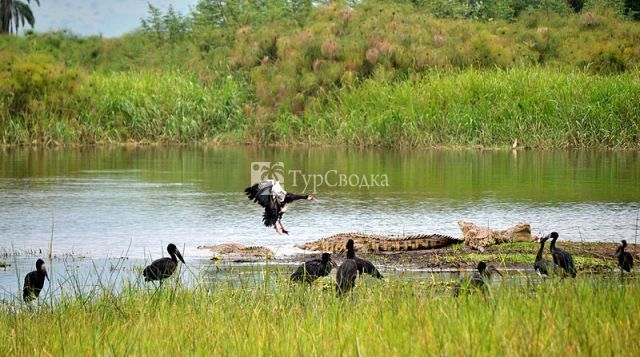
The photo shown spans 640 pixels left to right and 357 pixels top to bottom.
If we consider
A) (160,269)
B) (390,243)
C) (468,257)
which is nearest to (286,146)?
(390,243)

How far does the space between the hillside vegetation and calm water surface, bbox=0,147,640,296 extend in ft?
4.10

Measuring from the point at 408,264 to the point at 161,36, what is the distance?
44.4 m

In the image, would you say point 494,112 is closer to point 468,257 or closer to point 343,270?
point 468,257

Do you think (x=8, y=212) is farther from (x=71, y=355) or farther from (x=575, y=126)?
(x=575, y=126)

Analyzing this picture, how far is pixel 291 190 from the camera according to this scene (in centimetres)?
2438

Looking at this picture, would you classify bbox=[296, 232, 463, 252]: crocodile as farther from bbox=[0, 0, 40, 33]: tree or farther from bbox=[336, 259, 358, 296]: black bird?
bbox=[0, 0, 40, 33]: tree

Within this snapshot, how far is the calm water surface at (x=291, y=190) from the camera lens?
53.6 feet

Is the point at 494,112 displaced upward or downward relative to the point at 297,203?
upward

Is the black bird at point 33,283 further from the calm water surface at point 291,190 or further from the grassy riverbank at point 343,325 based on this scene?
the grassy riverbank at point 343,325

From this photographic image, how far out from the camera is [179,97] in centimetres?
4022

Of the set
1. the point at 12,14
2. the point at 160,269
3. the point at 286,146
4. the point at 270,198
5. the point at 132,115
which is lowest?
the point at 160,269

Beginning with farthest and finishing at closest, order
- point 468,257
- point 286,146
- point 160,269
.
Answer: point 286,146, point 468,257, point 160,269

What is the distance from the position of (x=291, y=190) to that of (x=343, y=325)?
1697 cm

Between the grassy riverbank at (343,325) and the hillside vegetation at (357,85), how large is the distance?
26.5 m
